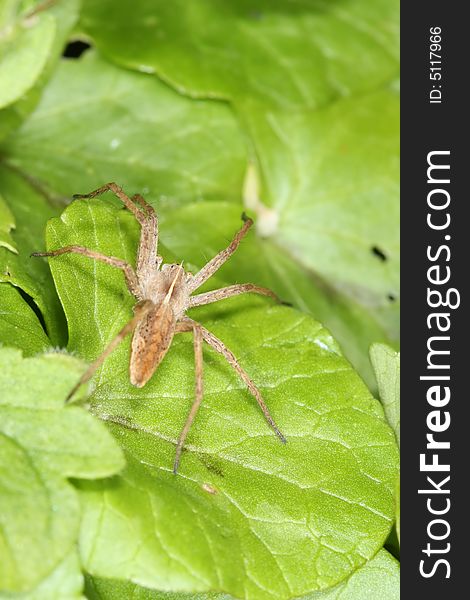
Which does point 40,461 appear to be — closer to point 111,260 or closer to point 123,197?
point 111,260

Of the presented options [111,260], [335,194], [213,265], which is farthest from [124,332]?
[335,194]

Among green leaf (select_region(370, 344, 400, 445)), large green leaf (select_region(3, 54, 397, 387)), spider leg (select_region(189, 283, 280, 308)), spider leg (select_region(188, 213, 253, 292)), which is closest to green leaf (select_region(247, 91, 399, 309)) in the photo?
large green leaf (select_region(3, 54, 397, 387))

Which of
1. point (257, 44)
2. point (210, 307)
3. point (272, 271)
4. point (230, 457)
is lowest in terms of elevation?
point (272, 271)

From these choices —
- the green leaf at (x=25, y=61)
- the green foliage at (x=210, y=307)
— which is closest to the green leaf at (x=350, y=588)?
the green foliage at (x=210, y=307)

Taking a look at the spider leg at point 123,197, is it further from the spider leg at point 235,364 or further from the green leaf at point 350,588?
the green leaf at point 350,588

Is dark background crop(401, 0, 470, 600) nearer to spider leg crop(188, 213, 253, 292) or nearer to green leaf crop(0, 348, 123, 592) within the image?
spider leg crop(188, 213, 253, 292)

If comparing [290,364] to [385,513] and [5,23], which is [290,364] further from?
[5,23]
